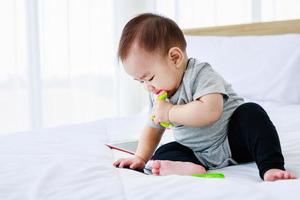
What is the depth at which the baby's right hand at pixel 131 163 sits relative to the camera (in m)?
1.02

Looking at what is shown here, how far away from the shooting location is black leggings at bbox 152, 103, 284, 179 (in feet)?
3.07

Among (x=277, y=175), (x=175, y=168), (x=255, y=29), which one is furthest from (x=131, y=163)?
Result: (x=255, y=29)

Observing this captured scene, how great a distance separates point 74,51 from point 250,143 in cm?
207

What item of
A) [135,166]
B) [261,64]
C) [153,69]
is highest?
[153,69]

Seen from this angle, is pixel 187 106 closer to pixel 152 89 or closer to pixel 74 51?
pixel 152 89

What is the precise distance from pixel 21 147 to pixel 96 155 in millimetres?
201

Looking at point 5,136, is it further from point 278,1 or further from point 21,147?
point 278,1

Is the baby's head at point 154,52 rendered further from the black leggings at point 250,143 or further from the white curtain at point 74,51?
the white curtain at point 74,51

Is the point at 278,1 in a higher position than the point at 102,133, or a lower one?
higher

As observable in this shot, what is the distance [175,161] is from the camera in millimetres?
1049

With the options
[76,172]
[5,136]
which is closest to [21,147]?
[5,136]

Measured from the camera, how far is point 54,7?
2.76m

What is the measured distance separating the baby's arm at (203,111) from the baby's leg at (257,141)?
0.06 meters

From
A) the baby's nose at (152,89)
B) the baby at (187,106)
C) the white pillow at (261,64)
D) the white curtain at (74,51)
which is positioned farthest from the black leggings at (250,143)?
the white curtain at (74,51)
